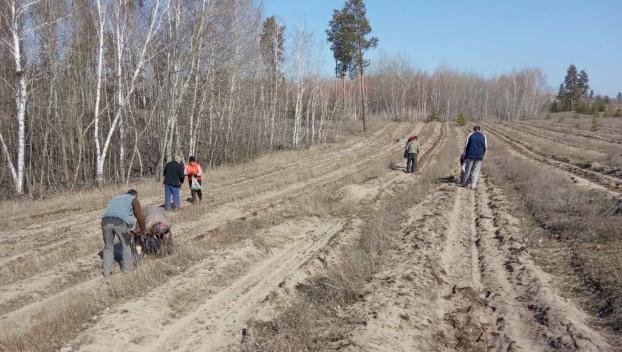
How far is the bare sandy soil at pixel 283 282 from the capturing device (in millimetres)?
5270

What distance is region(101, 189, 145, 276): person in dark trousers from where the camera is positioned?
7.74 m

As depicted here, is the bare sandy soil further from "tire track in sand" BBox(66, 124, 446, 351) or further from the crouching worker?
the crouching worker

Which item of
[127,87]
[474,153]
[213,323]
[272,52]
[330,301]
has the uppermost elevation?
[272,52]

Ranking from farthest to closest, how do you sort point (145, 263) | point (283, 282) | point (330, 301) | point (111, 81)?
point (111, 81) < point (145, 263) < point (283, 282) < point (330, 301)

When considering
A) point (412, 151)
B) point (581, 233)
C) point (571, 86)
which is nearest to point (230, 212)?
point (581, 233)

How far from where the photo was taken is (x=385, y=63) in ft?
259

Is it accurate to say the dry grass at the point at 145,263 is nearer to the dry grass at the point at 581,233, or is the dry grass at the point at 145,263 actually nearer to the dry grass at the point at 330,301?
the dry grass at the point at 330,301

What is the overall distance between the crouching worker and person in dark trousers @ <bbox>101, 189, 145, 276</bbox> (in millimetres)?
423

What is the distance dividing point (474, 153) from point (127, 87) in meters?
17.7

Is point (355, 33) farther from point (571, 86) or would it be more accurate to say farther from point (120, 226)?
point (571, 86)

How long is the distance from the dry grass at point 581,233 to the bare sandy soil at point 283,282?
345 millimetres

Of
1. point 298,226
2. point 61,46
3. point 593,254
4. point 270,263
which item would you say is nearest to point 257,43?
point 61,46

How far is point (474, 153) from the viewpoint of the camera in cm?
1434

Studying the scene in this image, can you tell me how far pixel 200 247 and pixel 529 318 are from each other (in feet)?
19.8
